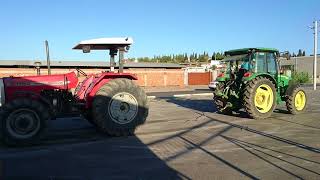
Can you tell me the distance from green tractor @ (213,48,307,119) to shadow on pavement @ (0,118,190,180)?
567 cm

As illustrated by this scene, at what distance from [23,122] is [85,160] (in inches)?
102

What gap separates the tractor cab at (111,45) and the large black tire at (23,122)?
2364 mm

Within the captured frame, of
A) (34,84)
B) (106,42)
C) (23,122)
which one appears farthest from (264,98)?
(23,122)

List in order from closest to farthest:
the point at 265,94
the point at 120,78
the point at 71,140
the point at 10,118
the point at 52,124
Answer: the point at 10,118, the point at 71,140, the point at 120,78, the point at 52,124, the point at 265,94

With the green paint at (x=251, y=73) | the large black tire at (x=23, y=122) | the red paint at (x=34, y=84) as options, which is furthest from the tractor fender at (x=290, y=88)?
the large black tire at (x=23, y=122)

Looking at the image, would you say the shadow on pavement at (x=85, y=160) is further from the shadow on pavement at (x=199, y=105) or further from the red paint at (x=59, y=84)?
the shadow on pavement at (x=199, y=105)

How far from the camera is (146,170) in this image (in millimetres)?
7875

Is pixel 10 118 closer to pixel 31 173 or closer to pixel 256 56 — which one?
pixel 31 173

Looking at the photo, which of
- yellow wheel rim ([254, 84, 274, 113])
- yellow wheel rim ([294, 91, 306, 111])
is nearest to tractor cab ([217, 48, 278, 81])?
yellow wheel rim ([254, 84, 274, 113])

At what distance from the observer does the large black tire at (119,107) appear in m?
11.6

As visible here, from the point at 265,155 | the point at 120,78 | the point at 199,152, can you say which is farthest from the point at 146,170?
the point at 120,78

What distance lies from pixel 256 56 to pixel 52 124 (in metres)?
7.61

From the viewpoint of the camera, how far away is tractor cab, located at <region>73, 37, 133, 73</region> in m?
12.1

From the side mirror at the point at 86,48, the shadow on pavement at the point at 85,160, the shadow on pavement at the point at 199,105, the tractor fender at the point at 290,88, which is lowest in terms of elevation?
the shadow on pavement at the point at 85,160
